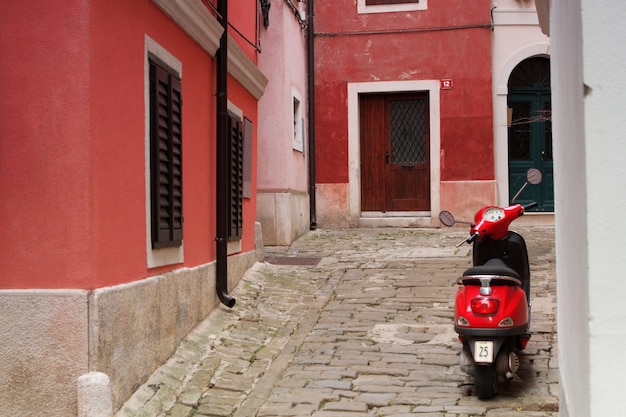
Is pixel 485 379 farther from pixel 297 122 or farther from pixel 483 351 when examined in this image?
pixel 297 122

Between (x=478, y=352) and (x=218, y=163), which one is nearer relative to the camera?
(x=478, y=352)

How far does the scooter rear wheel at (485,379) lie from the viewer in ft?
19.8

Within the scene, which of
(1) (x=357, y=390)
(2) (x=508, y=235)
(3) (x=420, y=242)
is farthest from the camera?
(3) (x=420, y=242)

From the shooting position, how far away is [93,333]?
5.24 meters

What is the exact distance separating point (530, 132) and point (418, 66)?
2610mm

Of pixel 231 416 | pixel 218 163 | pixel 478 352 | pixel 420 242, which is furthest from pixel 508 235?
pixel 420 242

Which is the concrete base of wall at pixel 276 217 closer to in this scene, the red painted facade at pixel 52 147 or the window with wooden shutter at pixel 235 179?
the window with wooden shutter at pixel 235 179

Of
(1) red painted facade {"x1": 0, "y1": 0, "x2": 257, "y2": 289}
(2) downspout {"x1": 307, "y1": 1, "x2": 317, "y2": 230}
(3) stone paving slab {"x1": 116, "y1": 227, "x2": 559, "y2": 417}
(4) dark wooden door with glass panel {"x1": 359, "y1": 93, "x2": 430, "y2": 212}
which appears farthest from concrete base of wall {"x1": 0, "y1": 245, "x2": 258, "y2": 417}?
(4) dark wooden door with glass panel {"x1": 359, "y1": 93, "x2": 430, "y2": 212}

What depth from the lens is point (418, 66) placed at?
17078 mm

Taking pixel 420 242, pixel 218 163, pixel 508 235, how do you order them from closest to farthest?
pixel 508 235 < pixel 218 163 < pixel 420 242

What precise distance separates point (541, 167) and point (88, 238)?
13373 millimetres

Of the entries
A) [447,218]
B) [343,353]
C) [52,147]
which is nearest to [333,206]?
[343,353]

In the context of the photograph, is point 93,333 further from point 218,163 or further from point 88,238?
point 218,163

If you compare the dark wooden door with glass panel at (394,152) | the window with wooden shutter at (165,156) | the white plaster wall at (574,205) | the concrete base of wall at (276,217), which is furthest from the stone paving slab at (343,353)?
the dark wooden door with glass panel at (394,152)
